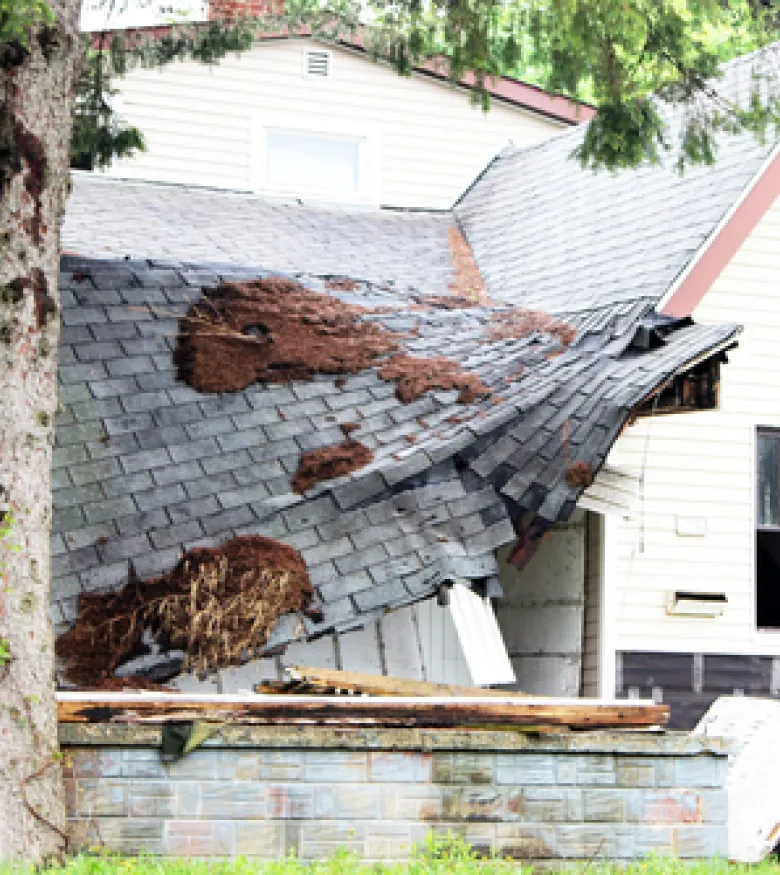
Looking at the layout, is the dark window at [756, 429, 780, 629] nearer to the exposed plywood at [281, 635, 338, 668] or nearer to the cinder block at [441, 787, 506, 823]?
the exposed plywood at [281, 635, 338, 668]

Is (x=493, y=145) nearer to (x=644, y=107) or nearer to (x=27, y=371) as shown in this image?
(x=644, y=107)

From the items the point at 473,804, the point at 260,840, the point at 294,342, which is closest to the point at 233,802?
the point at 260,840

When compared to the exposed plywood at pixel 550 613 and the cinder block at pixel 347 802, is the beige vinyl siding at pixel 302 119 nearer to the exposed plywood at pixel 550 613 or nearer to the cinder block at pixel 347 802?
the exposed plywood at pixel 550 613

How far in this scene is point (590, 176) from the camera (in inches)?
543

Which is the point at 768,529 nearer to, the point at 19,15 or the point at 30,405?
the point at 30,405

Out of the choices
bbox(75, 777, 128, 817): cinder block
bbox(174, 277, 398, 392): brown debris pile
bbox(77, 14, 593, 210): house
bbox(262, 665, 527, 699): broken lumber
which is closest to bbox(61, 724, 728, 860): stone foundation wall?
bbox(75, 777, 128, 817): cinder block

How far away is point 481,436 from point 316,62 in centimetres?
857

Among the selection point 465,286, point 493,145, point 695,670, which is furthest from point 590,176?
point 695,670

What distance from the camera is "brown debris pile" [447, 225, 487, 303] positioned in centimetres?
1282

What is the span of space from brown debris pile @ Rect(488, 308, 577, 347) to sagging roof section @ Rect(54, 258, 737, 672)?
0.27 ft

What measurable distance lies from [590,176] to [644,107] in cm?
452

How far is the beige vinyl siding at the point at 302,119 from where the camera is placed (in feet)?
50.5

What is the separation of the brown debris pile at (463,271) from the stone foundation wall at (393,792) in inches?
266

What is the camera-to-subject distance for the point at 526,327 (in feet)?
34.8
